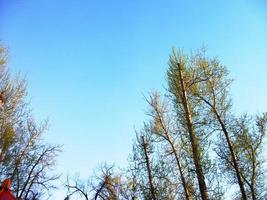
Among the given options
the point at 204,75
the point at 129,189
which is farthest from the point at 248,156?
the point at 129,189

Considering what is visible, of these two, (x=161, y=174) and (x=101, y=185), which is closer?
(x=161, y=174)

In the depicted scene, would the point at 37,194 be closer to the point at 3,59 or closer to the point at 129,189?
the point at 129,189

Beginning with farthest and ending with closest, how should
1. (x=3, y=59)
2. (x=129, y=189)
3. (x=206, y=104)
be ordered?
(x=129, y=189), (x=206, y=104), (x=3, y=59)

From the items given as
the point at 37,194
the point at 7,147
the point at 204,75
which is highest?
the point at 204,75

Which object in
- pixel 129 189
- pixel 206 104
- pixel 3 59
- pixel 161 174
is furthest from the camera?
pixel 129 189

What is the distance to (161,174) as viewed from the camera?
16.2 m

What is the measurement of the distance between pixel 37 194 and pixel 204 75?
1255 cm

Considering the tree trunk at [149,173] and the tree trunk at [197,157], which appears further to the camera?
the tree trunk at [149,173]

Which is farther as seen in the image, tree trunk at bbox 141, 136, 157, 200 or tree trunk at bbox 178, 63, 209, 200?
tree trunk at bbox 141, 136, 157, 200

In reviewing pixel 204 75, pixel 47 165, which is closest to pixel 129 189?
pixel 47 165

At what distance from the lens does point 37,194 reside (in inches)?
735

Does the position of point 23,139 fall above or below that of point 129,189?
above

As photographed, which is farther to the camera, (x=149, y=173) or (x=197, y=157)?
(x=149, y=173)

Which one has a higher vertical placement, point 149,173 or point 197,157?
point 149,173
